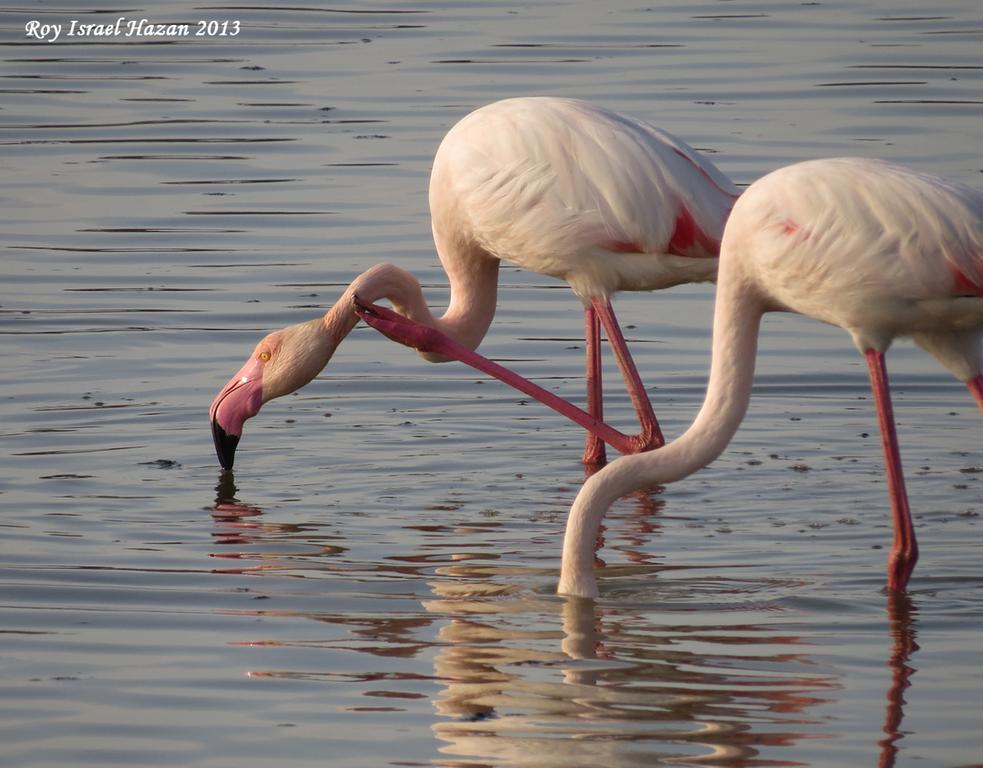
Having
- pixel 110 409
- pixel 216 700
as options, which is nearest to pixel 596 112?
pixel 110 409

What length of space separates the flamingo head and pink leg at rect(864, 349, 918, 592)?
2.62 metres

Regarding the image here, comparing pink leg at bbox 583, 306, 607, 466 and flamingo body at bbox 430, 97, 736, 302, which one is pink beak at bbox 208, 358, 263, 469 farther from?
pink leg at bbox 583, 306, 607, 466

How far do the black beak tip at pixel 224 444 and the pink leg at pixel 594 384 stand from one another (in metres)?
1.34

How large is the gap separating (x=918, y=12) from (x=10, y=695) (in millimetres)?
13380

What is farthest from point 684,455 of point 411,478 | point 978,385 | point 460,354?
point 411,478

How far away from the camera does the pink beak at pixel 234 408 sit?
7.82 m

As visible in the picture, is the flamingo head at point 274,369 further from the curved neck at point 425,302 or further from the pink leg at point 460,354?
the pink leg at point 460,354

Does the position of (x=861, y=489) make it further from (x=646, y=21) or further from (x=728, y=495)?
(x=646, y=21)

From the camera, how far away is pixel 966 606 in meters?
5.86

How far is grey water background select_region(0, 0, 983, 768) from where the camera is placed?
199 inches

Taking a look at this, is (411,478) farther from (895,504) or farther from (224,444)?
(895,504)

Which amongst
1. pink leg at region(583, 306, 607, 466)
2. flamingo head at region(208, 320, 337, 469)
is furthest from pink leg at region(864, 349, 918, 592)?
flamingo head at region(208, 320, 337, 469)

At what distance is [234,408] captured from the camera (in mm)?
7863

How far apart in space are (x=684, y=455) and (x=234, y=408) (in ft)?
8.38
